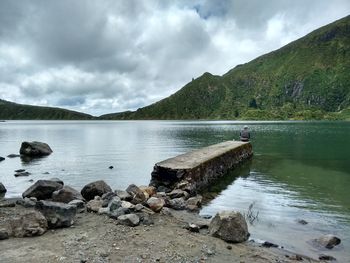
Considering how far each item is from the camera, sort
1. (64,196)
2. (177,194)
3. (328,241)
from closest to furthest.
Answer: (328,241) < (64,196) < (177,194)

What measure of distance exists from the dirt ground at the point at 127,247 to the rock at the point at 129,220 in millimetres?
268

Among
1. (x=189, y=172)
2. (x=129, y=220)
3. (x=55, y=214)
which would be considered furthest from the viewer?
(x=189, y=172)

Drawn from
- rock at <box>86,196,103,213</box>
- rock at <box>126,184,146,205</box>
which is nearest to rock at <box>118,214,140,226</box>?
rock at <box>86,196,103,213</box>

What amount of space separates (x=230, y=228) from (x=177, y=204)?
6046mm

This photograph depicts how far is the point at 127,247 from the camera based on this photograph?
13.0 m

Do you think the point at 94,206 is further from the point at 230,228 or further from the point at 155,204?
the point at 230,228

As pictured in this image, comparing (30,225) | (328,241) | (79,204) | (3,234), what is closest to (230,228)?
(328,241)

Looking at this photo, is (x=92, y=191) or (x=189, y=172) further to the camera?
(x=189, y=172)

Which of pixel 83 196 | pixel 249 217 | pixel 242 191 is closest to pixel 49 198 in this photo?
pixel 83 196

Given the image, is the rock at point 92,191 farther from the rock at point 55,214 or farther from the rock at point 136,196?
the rock at point 55,214

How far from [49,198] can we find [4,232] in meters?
8.32

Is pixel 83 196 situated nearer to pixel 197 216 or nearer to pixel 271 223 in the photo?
pixel 197 216

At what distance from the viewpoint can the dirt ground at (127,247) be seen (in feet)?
39.3

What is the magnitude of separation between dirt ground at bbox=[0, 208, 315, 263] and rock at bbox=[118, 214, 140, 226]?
0.27 m
